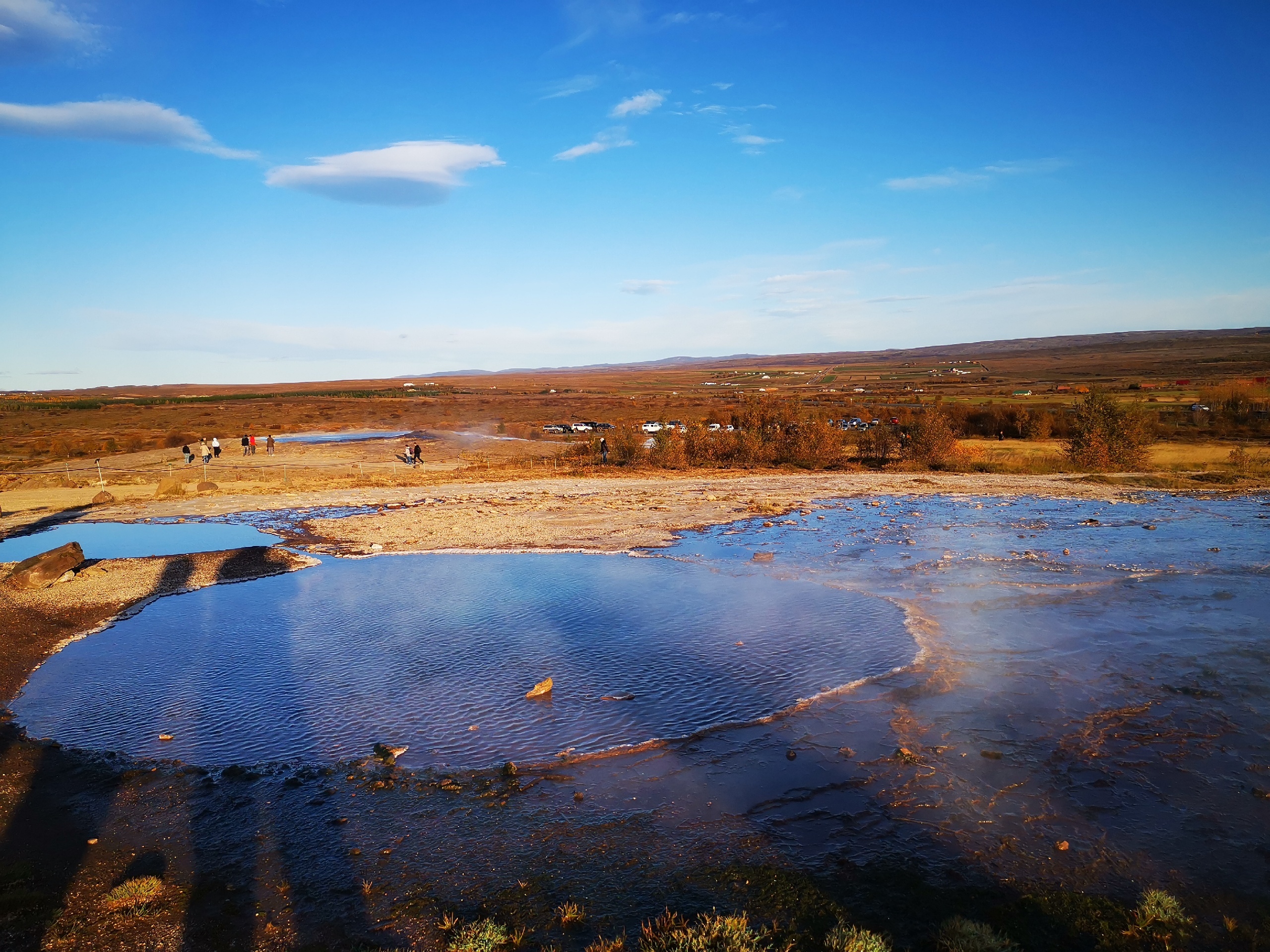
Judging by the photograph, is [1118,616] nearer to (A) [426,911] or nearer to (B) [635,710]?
(B) [635,710]

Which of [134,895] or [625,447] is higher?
[625,447]

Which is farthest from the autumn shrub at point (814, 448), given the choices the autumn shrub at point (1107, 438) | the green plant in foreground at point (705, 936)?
the green plant in foreground at point (705, 936)

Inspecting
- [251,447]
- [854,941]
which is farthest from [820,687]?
[251,447]

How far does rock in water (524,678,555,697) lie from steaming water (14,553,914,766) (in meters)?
0.13

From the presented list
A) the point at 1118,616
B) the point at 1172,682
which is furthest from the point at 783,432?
the point at 1172,682

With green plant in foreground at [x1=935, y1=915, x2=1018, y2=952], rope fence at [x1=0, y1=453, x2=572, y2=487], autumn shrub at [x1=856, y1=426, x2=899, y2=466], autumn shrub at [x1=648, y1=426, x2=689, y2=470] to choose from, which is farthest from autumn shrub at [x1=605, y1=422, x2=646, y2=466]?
green plant in foreground at [x1=935, y1=915, x2=1018, y2=952]

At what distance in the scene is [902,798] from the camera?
6836mm

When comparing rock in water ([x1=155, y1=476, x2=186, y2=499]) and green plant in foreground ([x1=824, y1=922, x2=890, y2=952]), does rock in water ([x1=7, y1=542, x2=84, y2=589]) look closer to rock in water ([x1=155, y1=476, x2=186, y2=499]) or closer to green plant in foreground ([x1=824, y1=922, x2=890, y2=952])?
rock in water ([x1=155, y1=476, x2=186, y2=499])

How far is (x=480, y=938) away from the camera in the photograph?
5.05 meters

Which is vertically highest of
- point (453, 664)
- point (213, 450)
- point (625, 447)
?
point (213, 450)

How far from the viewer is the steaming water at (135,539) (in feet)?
60.5

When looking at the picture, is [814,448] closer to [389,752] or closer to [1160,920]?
[389,752]

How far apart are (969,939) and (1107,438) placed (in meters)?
29.6

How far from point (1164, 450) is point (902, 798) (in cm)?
3325
